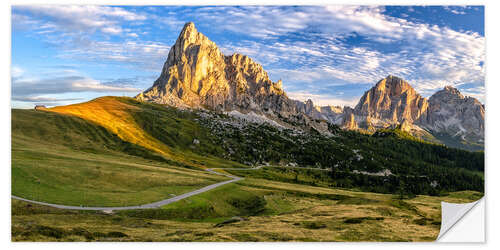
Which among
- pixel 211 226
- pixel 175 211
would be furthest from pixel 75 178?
pixel 211 226

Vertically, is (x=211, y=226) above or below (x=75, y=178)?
below

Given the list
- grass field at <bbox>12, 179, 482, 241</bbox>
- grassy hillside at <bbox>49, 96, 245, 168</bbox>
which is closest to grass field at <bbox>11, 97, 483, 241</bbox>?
grass field at <bbox>12, 179, 482, 241</bbox>

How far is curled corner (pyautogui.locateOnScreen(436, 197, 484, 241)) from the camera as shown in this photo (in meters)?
43.7

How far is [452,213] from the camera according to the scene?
4575 centimetres

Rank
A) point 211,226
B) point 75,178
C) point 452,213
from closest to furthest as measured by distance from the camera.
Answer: point 452,213 → point 211,226 → point 75,178

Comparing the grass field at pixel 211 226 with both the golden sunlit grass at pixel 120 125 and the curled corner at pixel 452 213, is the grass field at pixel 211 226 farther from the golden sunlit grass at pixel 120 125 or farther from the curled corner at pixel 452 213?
the golden sunlit grass at pixel 120 125

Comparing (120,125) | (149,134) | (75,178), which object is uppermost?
(120,125)

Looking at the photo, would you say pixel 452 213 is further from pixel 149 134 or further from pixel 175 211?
pixel 149 134

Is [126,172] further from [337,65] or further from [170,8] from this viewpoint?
[337,65]

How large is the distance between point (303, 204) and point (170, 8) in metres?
53.2

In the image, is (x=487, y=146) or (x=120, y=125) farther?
(x=120, y=125)

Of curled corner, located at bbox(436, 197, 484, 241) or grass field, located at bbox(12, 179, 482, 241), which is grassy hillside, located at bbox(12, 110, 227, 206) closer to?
grass field, located at bbox(12, 179, 482, 241)

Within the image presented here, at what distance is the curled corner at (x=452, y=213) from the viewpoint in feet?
143
